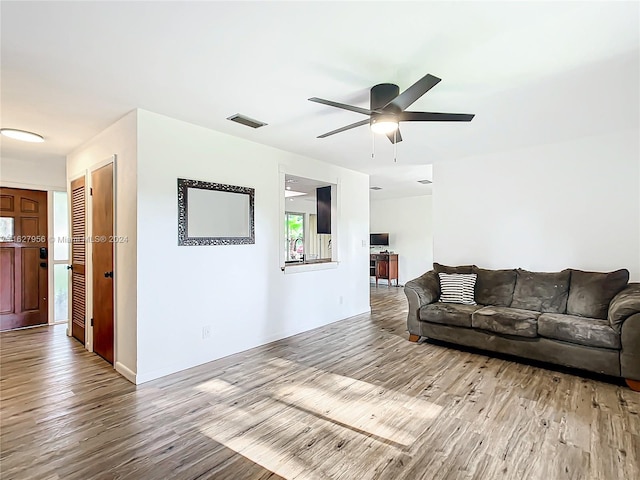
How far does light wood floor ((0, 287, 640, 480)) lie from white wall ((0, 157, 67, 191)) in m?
2.72

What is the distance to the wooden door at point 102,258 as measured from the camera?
3.42 meters

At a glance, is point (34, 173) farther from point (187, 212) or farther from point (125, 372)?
point (125, 372)

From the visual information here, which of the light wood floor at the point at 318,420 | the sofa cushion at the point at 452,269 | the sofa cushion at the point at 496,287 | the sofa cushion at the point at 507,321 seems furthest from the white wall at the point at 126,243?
the sofa cushion at the point at 496,287

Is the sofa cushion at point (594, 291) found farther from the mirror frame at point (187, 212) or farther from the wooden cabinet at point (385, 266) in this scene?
the wooden cabinet at point (385, 266)

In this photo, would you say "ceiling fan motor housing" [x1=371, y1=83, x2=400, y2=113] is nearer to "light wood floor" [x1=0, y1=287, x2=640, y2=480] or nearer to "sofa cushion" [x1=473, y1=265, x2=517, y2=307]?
"light wood floor" [x1=0, y1=287, x2=640, y2=480]

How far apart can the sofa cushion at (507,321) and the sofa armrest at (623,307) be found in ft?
2.00

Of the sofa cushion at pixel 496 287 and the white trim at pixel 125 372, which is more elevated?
the sofa cushion at pixel 496 287

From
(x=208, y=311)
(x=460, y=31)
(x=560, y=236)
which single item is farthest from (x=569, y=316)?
(x=208, y=311)

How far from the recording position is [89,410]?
2.55m

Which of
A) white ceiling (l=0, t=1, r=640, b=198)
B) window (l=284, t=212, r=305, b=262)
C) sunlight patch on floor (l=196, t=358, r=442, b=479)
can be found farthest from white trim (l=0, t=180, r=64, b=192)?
window (l=284, t=212, r=305, b=262)

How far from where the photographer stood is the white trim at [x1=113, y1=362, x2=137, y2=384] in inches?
119

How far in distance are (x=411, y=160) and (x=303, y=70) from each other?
3.02 m

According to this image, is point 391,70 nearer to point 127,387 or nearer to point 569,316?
point 569,316

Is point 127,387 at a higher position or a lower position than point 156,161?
lower
